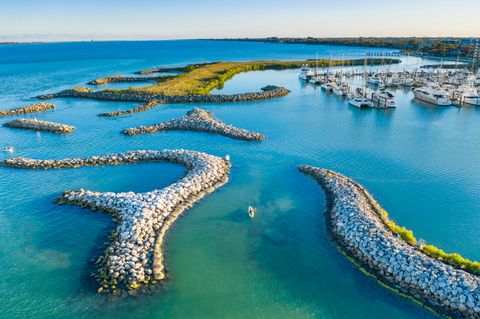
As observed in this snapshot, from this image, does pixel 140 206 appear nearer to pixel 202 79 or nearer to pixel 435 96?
pixel 435 96

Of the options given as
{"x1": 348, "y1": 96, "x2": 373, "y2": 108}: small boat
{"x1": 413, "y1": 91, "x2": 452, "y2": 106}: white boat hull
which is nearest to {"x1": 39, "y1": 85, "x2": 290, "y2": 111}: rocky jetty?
{"x1": 348, "y1": 96, "x2": 373, "y2": 108}: small boat

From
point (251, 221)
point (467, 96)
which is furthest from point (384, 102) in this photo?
point (251, 221)

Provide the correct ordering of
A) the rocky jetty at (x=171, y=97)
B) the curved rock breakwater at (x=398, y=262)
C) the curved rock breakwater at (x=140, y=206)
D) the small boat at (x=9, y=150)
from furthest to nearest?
the rocky jetty at (x=171, y=97) < the small boat at (x=9, y=150) < the curved rock breakwater at (x=140, y=206) < the curved rock breakwater at (x=398, y=262)

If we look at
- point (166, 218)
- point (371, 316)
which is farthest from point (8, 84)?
point (371, 316)

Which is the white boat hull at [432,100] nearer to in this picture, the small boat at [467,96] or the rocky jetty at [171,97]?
the small boat at [467,96]

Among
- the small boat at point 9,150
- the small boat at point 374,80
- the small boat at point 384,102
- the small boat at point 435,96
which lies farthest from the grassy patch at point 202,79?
the small boat at point 435,96

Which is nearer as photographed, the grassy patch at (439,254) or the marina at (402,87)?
the grassy patch at (439,254)

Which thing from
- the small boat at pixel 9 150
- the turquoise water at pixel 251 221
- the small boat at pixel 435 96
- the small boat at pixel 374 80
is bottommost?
the turquoise water at pixel 251 221
